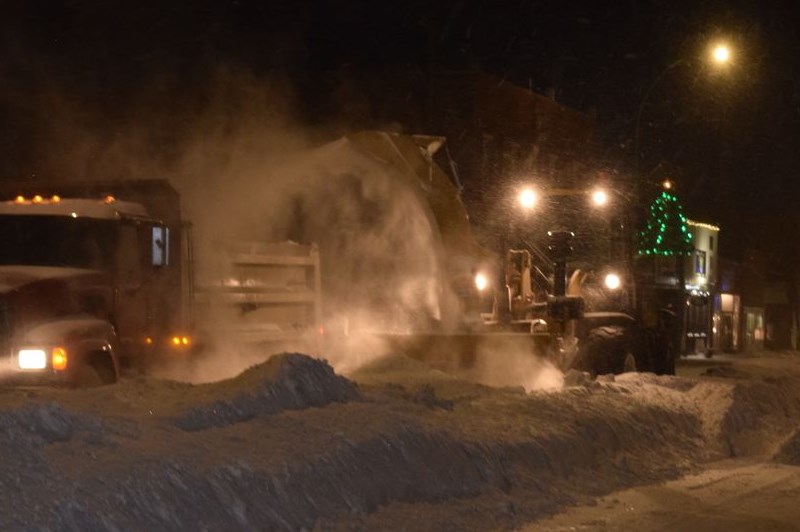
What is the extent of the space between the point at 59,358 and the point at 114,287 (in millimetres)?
1713

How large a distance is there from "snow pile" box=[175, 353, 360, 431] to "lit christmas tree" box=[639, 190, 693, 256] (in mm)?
11934

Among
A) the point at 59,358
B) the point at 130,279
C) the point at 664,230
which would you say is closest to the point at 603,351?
the point at 664,230

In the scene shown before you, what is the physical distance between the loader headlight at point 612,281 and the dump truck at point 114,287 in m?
7.25

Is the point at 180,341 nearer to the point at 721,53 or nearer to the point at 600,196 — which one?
the point at 600,196

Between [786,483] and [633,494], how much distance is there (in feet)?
6.20

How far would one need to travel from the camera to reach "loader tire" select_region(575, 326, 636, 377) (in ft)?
63.2

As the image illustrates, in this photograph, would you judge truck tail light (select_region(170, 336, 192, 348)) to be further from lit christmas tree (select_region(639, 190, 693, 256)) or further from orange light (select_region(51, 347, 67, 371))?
lit christmas tree (select_region(639, 190, 693, 256))

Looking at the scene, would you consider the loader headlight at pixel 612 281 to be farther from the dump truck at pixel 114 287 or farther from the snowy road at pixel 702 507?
the snowy road at pixel 702 507

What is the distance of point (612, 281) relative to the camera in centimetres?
2084

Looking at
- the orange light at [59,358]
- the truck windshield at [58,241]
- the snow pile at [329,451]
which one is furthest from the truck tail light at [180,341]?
the orange light at [59,358]

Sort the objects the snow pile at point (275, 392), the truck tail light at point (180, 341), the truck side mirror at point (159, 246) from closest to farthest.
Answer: the snow pile at point (275, 392)
the truck side mirror at point (159, 246)
the truck tail light at point (180, 341)

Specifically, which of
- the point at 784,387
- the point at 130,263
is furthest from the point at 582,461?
the point at 784,387

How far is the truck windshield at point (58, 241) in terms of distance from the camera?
1246 centimetres

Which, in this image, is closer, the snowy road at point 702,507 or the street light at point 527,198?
the snowy road at point 702,507
